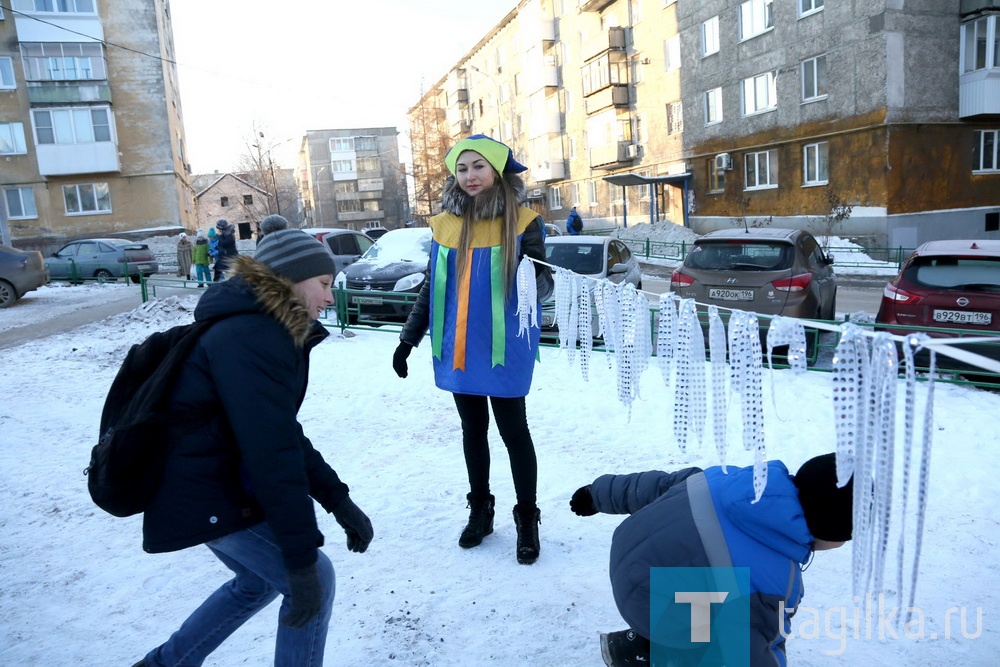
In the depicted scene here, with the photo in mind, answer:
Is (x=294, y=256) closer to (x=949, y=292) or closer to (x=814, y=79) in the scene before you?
(x=949, y=292)

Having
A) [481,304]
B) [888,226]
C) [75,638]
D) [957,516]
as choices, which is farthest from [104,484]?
[888,226]

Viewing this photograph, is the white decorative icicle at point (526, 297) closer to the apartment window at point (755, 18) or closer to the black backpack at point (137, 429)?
the black backpack at point (137, 429)

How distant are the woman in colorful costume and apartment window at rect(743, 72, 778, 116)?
1014 inches

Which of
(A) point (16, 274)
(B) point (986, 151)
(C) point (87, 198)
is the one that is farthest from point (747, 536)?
(C) point (87, 198)

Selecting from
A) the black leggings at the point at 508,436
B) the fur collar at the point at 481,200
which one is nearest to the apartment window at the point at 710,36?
the fur collar at the point at 481,200

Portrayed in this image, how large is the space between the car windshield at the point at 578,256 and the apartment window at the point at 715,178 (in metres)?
20.4

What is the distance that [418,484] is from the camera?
460cm

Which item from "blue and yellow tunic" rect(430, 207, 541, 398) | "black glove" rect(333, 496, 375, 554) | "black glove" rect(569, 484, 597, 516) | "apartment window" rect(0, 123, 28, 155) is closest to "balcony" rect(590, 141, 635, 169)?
"apartment window" rect(0, 123, 28, 155)

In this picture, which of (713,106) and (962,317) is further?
(713,106)

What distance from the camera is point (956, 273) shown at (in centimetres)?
705

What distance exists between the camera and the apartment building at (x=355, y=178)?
256 ft

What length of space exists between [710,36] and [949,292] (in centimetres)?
2490

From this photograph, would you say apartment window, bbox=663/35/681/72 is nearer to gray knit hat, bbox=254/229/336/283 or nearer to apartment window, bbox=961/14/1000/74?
apartment window, bbox=961/14/1000/74

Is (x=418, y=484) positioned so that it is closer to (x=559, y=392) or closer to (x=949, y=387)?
(x=559, y=392)
